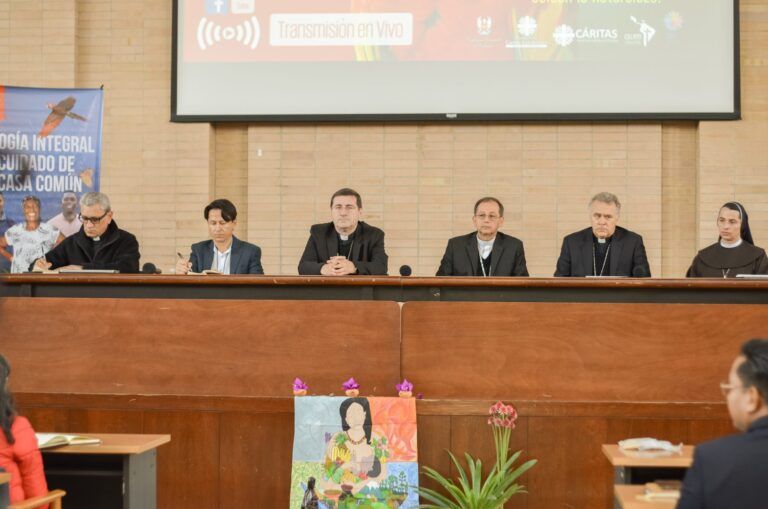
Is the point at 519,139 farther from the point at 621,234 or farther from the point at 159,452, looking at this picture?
the point at 159,452

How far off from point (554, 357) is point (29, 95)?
4.58 metres

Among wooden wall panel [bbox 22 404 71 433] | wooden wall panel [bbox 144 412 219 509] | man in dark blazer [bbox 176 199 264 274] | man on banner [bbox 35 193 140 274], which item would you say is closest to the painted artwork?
wooden wall panel [bbox 144 412 219 509]

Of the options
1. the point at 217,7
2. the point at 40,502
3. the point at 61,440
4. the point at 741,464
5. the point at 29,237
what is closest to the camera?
the point at 741,464

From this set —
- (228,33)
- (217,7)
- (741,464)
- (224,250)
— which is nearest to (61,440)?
(741,464)

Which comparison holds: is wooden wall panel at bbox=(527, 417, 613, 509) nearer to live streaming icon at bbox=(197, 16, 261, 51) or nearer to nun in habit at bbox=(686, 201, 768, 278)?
nun in habit at bbox=(686, 201, 768, 278)

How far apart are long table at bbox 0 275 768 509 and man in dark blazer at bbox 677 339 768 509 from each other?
1.92 m

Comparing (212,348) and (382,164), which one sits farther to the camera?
(382,164)

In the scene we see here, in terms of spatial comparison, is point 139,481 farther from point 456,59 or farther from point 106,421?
point 456,59

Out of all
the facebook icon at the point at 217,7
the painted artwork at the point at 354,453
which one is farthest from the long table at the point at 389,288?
the facebook icon at the point at 217,7

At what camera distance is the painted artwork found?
3.89m

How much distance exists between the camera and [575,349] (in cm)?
404

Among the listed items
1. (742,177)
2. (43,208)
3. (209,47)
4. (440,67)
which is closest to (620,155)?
(742,177)

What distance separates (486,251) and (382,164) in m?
1.87

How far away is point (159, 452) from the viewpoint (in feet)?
13.4
